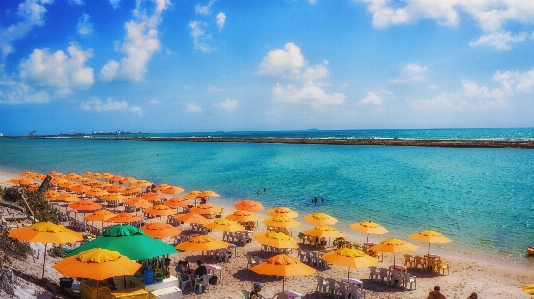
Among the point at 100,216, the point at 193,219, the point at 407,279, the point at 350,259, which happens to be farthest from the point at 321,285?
the point at 100,216

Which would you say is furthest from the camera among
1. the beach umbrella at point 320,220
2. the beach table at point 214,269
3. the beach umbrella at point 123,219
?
the beach umbrella at point 320,220

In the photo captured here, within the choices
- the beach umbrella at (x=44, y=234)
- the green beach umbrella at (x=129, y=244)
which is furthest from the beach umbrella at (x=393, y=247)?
the beach umbrella at (x=44, y=234)

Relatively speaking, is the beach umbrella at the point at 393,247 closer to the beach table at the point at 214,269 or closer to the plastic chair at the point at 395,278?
the plastic chair at the point at 395,278

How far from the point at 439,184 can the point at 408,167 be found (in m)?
16.4

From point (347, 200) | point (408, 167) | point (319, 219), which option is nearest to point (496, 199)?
point (347, 200)

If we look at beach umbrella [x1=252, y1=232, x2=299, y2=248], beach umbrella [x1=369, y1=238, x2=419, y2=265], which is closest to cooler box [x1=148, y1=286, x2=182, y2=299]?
beach umbrella [x1=252, y1=232, x2=299, y2=248]

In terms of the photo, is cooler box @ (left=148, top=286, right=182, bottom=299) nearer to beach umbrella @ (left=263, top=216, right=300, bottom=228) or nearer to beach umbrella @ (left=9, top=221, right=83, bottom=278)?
beach umbrella @ (left=9, top=221, right=83, bottom=278)

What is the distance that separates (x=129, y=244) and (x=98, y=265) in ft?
5.07

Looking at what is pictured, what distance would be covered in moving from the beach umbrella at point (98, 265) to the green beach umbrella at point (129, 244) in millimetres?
731

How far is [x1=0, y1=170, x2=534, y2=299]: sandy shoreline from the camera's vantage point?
12.3 metres

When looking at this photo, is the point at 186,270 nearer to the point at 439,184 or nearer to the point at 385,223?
the point at 385,223

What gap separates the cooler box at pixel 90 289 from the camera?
9.34m

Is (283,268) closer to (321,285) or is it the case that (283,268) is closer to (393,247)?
(321,285)

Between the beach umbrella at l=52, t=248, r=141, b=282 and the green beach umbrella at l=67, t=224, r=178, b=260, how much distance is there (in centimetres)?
73
